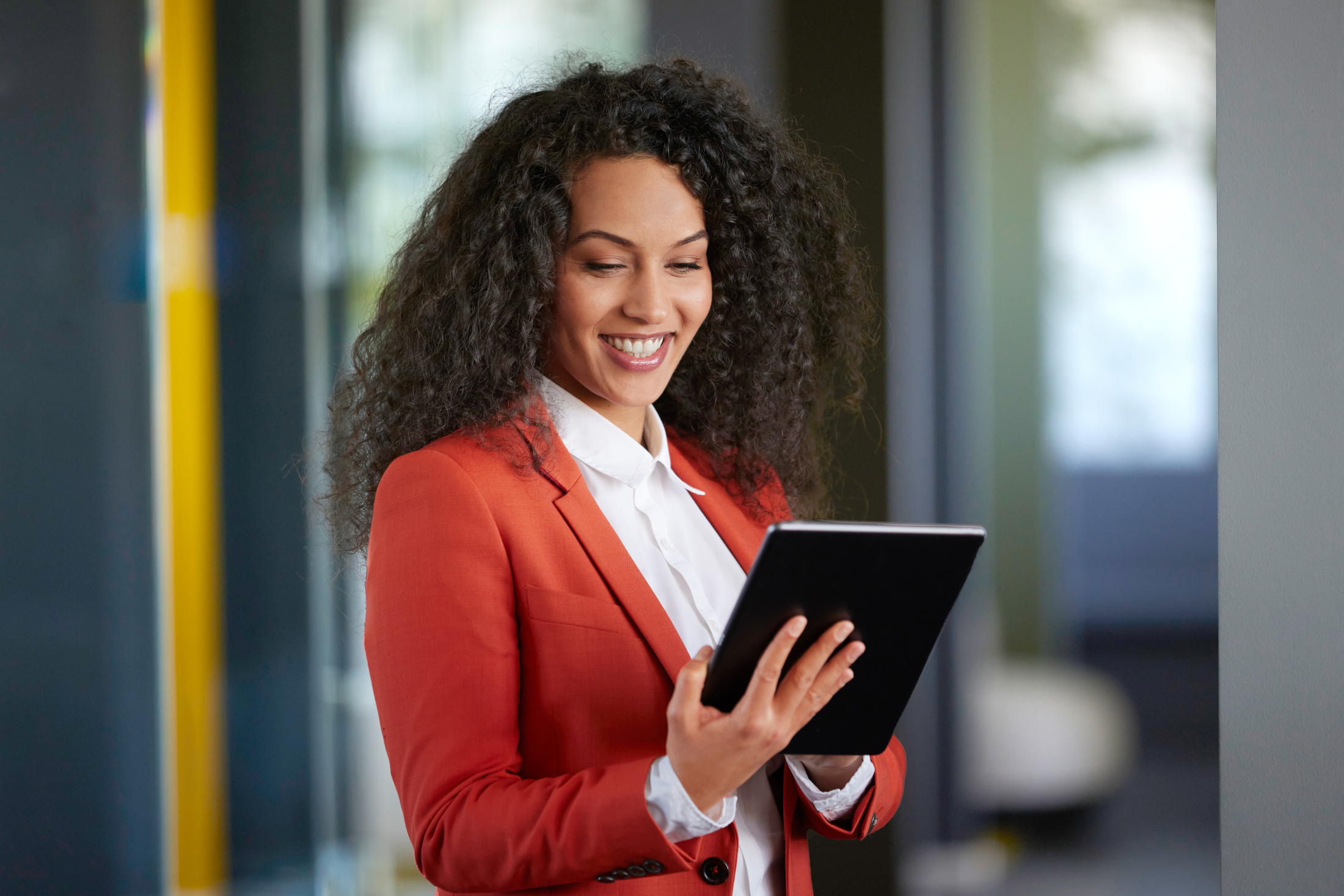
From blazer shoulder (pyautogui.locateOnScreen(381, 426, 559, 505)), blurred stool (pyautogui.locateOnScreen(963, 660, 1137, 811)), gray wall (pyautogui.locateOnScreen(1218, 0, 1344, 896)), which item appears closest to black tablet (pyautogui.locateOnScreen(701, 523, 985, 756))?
blazer shoulder (pyautogui.locateOnScreen(381, 426, 559, 505))

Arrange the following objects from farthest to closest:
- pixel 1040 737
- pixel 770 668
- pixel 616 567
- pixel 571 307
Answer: pixel 1040 737, pixel 571 307, pixel 616 567, pixel 770 668

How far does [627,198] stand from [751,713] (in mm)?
701

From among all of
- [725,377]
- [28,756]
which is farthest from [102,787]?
A: [725,377]

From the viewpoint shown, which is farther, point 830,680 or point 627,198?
point 627,198

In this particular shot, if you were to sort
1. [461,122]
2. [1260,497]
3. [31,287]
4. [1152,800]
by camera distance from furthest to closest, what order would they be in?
[461,122], [31,287], [1152,800], [1260,497]

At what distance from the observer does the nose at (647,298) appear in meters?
1.41

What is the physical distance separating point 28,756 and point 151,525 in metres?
0.73

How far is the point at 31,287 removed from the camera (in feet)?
10.3

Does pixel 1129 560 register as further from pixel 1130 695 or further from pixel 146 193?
pixel 146 193

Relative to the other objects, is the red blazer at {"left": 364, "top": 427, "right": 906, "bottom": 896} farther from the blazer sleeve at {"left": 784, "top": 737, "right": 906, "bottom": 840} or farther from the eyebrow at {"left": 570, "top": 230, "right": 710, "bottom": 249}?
the eyebrow at {"left": 570, "top": 230, "right": 710, "bottom": 249}

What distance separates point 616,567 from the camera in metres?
1.33

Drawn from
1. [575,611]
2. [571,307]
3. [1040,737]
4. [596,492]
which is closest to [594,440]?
[596,492]

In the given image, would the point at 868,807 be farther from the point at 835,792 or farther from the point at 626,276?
the point at 626,276

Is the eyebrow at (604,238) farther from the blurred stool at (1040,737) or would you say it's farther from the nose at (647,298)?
the blurred stool at (1040,737)
